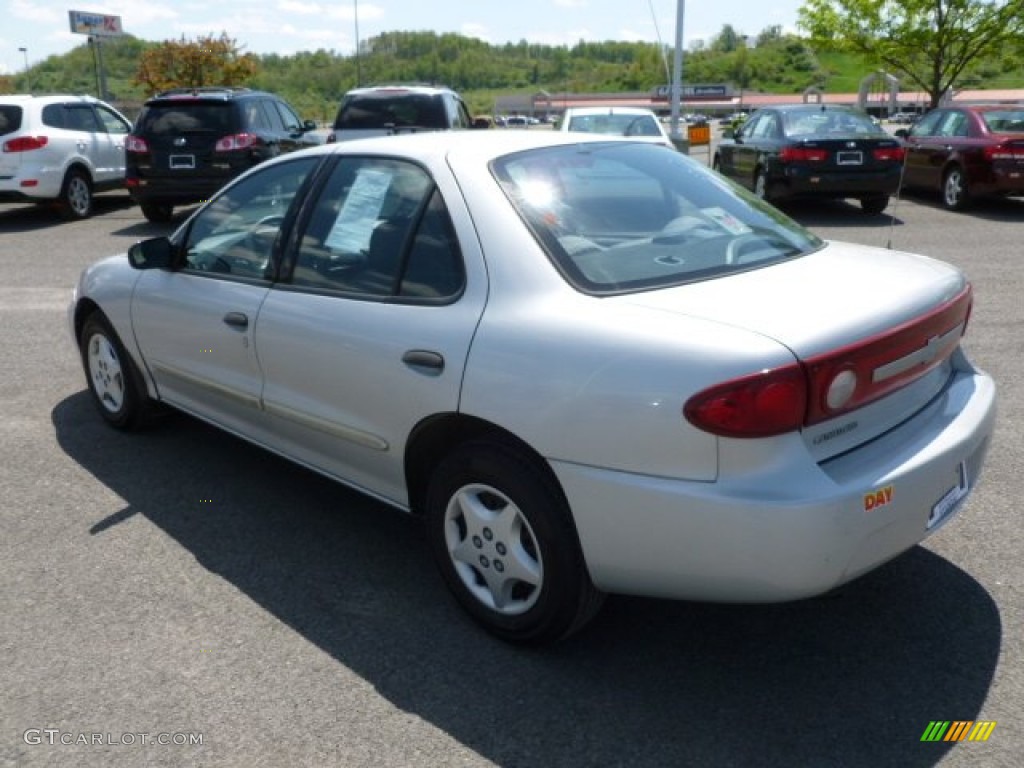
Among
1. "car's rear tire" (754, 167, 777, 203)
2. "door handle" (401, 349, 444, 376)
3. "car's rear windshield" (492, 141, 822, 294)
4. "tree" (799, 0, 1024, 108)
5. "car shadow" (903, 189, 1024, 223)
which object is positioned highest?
"tree" (799, 0, 1024, 108)

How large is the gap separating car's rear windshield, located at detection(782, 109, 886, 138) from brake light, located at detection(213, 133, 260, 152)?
7.11m

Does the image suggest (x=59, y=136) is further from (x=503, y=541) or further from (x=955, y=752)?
(x=955, y=752)

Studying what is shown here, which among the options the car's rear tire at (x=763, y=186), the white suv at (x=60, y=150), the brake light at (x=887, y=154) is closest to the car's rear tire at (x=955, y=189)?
the brake light at (x=887, y=154)

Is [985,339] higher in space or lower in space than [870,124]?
lower

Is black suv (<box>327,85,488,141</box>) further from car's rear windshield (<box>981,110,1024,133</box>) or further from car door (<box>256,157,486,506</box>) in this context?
car door (<box>256,157,486,506</box>)

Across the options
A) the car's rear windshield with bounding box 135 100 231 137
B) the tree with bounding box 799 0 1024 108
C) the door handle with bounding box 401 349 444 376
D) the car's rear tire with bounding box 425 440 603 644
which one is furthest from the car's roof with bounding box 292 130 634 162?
the tree with bounding box 799 0 1024 108

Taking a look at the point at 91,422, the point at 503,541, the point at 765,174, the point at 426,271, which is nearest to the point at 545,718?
the point at 503,541

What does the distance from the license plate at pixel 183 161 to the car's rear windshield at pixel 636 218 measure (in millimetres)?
9964

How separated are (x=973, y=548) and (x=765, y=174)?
33.0ft

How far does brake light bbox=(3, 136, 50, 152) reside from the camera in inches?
516

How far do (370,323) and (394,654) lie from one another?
110 centimetres

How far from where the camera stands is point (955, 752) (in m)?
2.53

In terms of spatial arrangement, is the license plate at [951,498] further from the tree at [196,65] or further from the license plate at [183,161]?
the tree at [196,65]

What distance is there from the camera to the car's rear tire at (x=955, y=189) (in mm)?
13166
